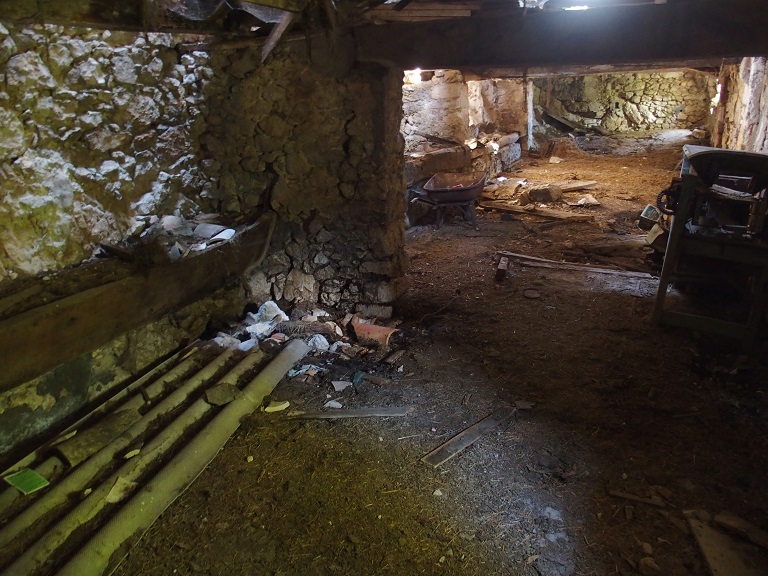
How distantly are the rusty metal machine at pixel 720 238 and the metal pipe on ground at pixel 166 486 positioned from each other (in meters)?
3.61

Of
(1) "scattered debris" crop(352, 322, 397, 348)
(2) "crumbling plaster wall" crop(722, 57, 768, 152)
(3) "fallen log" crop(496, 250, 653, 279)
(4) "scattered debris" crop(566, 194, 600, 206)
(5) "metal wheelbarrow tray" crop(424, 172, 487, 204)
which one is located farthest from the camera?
(4) "scattered debris" crop(566, 194, 600, 206)

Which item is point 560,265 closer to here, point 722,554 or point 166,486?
point 722,554

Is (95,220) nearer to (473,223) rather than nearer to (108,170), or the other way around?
(108,170)

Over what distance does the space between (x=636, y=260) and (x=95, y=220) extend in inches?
239

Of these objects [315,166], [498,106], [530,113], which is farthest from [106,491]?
[530,113]

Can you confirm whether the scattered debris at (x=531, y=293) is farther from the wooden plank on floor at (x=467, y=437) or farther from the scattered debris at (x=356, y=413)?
the scattered debris at (x=356, y=413)

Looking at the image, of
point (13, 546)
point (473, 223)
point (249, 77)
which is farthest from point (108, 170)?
point (473, 223)

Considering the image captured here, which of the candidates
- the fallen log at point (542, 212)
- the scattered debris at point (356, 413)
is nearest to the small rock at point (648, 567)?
the scattered debris at point (356, 413)

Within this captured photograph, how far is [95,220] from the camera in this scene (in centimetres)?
352

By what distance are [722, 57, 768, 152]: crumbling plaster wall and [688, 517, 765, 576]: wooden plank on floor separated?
17.3 ft

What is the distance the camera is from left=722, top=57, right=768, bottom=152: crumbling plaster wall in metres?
6.18

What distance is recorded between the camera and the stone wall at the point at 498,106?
11.5 m

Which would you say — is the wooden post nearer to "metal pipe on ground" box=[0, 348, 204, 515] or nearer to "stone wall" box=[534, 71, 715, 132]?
"stone wall" box=[534, 71, 715, 132]

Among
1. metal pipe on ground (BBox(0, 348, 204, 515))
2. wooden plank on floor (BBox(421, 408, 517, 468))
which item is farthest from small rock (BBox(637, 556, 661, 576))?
metal pipe on ground (BBox(0, 348, 204, 515))
